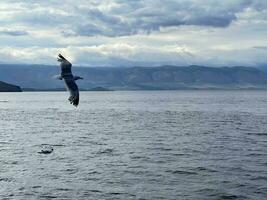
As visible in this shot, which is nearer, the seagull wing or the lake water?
the seagull wing

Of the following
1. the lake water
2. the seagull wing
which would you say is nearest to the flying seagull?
the seagull wing

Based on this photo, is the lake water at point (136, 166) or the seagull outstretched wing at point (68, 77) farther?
the lake water at point (136, 166)

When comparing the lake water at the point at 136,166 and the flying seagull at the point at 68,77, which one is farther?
the lake water at the point at 136,166

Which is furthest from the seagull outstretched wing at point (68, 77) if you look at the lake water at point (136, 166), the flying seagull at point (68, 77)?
the lake water at point (136, 166)

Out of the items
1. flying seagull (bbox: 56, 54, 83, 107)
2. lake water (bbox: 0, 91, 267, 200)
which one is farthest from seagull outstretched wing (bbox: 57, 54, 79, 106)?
lake water (bbox: 0, 91, 267, 200)

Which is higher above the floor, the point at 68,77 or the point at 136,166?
the point at 68,77

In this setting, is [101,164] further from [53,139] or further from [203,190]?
[53,139]

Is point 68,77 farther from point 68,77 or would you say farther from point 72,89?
point 72,89

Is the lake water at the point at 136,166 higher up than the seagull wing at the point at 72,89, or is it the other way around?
the seagull wing at the point at 72,89

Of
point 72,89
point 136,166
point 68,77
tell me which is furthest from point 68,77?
point 136,166

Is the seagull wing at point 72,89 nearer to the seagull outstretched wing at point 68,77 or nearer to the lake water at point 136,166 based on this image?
the seagull outstretched wing at point 68,77

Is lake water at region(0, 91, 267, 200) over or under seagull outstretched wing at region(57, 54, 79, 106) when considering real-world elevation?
under

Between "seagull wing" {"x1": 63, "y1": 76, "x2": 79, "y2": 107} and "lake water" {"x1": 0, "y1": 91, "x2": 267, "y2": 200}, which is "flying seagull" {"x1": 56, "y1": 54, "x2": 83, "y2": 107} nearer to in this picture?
"seagull wing" {"x1": 63, "y1": 76, "x2": 79, "y2": 107}

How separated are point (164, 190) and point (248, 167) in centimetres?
1554
